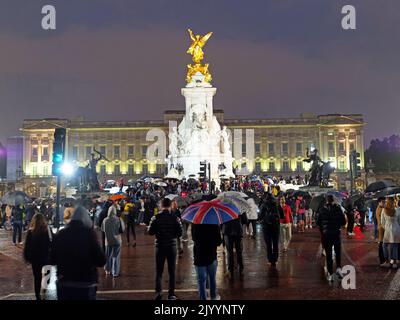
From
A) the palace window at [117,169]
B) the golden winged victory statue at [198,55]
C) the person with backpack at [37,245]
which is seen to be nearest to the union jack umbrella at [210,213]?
the person with backpack at [37,245]

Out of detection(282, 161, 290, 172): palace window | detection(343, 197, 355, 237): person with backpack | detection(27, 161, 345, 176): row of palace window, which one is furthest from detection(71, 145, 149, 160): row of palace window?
detection(343, 197, 355, 237): person with backpack

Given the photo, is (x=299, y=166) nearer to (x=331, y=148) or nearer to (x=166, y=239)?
(x=331, y=148)

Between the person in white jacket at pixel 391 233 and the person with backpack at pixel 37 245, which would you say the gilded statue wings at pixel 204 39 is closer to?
the person in white jacket at pixel 391 233

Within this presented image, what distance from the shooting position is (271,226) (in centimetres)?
1292

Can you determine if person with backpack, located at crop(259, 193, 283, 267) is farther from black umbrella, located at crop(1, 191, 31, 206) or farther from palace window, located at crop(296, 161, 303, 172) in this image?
palace window, located at crop(296, 161, 303, 172)

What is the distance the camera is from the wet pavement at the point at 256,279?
9.59m

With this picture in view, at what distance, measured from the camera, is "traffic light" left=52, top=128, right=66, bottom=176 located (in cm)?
1300

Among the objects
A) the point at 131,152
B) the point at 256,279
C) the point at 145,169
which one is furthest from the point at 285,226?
the point at 131,152

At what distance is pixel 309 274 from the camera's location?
1176 cm

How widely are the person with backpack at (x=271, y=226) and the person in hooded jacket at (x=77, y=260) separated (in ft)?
23.9

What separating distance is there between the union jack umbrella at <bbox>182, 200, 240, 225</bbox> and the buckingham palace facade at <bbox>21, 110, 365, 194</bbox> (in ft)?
320
